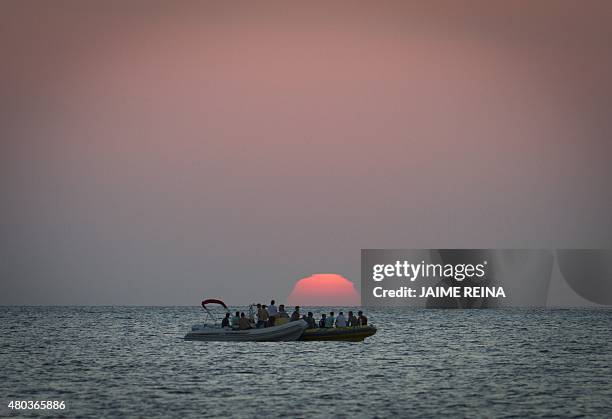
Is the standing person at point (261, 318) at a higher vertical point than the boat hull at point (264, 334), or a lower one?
higher

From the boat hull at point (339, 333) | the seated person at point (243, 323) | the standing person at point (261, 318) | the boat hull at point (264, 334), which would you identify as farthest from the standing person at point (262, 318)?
the boat hull at point (339, 333)

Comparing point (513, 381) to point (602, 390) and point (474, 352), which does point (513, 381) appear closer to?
point (602, 390)

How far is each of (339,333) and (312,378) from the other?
817 inches

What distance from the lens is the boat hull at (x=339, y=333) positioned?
77875 millimetres

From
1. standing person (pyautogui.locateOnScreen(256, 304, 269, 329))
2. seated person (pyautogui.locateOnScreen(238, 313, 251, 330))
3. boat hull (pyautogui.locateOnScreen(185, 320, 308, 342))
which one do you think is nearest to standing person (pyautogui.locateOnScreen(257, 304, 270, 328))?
standing person (pyautogui.locateOnScreen(256, 304, 269, 329))

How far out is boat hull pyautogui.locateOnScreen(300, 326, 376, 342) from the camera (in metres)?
77.9

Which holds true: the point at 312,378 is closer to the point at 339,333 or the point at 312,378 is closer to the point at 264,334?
the point at 264,334

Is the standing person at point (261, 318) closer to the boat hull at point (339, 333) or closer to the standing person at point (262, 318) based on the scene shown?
the standing person at point (262, 318)

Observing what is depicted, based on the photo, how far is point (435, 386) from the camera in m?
55.8

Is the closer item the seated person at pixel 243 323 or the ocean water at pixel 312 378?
the ocean water at pixel 312 378

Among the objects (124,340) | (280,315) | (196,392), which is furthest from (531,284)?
(196,392)

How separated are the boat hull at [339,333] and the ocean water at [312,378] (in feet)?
3.22

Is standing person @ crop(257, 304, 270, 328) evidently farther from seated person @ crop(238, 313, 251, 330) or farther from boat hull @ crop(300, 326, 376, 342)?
boat hull @ crop(300, 326, 376, 342)

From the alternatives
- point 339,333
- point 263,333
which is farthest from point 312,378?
point 339,333
